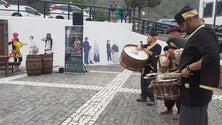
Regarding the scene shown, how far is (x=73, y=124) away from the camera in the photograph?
6.10 meters

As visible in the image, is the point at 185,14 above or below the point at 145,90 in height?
above

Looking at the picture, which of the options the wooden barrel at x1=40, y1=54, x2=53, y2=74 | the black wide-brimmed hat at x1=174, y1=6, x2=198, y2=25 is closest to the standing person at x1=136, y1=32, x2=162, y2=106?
the black wide-brimmed hat at x1=174, y1=6, x2=198, y2=25

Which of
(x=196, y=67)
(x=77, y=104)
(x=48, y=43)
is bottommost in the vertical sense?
(x=77, y=104)

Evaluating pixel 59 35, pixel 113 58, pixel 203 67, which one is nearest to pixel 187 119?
pixel 203 67

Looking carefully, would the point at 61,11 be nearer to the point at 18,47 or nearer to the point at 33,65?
the point at 18,47

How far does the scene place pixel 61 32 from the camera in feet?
54.0

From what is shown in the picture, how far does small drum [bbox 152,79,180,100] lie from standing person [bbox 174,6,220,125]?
1.87 feet

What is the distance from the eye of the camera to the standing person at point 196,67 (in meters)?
3.49

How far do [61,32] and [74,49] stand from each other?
11.2 ft

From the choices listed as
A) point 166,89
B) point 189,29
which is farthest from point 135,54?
point 189,29

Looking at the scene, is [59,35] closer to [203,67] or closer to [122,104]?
[122,104]

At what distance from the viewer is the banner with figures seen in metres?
13.2

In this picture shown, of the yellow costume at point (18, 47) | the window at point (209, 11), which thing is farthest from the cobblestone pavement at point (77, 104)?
the window at point (209, 11)

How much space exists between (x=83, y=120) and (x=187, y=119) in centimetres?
303
